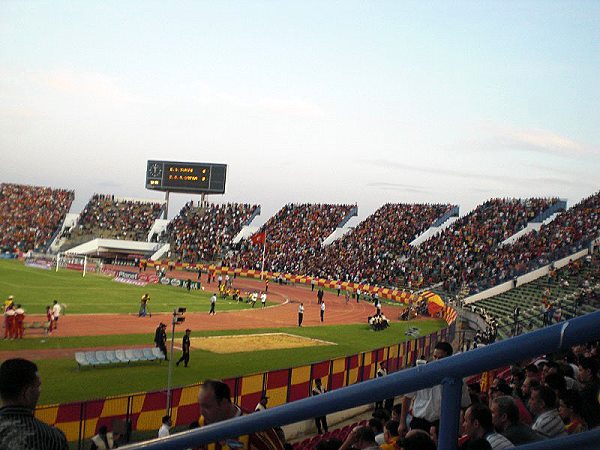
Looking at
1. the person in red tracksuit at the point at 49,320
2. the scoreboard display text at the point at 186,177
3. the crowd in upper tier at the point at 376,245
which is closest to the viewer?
the person in red tracksuit at the point at 49,320

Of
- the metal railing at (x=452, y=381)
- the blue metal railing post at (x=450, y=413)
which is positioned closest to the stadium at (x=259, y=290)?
the metal railing at (x=452, y=381)

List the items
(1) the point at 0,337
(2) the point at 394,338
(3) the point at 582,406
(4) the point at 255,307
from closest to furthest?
1. (3) the point at 582,406
2. (1) the point at 0,337
3. (2) the point at 394,338
4. (4) the point at 255,307

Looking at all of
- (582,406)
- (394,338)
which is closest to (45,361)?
(394,338)

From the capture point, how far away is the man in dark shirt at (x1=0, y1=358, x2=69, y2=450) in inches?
110

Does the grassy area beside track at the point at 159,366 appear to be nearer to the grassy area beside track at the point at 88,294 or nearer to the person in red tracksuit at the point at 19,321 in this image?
the person in red tracksuit at the point at 19,321

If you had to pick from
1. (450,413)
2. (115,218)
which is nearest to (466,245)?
(115,218)

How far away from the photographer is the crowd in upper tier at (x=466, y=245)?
56.0m

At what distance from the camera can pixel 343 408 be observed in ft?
6.66

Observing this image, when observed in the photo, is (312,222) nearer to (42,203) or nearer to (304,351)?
(42,203)

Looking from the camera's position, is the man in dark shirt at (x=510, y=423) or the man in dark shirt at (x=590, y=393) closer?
the man in dark shirt at (x=510, y=423)

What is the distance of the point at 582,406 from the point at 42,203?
95694mm

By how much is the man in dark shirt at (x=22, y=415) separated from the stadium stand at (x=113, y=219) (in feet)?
276

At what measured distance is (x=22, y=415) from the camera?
9.50 ft

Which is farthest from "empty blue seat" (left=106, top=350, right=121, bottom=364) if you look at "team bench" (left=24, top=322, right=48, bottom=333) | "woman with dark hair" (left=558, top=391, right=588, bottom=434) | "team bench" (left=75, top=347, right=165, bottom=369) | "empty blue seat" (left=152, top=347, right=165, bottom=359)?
"woman with dark hair" (left=558, top=391, right=588, bottom=434)
